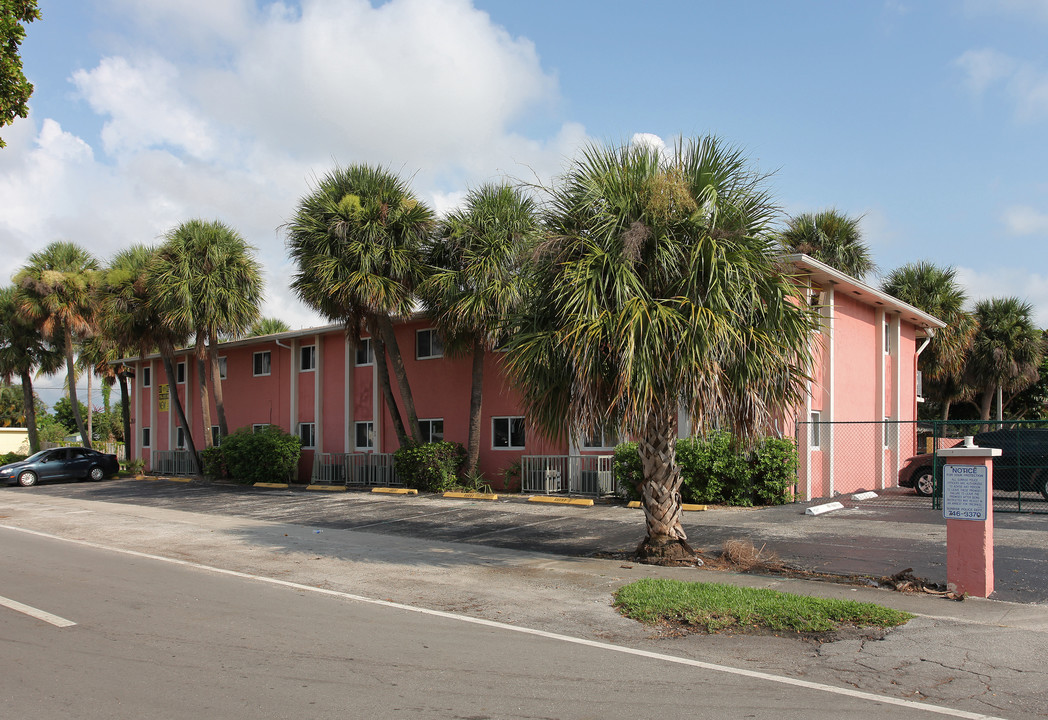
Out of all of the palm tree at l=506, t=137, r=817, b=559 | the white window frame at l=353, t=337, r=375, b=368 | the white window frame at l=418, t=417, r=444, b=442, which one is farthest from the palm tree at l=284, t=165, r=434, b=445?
the palm tree at l=506, t=137, r=817, b=559

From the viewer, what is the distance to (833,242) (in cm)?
2698

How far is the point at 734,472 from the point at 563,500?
166 inches

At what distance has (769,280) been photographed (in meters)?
10.4

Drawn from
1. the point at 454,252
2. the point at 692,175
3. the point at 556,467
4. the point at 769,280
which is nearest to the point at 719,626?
the point at 769,280

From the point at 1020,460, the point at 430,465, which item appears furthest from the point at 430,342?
the point at 1020,460

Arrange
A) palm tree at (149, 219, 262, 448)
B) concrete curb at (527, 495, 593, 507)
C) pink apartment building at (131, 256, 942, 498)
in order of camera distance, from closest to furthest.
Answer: concrete curb at (527, 495, 593, 507) → pink apartment building at (131, 256, 942, 498) → palm tree at (149, 219, 262, 448)

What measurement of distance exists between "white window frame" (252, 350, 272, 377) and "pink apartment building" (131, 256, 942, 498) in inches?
1.7

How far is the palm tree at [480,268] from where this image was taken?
19266 mm

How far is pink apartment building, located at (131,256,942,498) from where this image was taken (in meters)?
19.2

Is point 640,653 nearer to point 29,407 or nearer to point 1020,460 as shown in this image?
point 1020,460

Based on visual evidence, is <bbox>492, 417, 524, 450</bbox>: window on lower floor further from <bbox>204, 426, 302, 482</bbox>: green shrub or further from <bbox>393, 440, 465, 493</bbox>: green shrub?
<bbox>204, 426, 302, 482</bbox>: green shrub

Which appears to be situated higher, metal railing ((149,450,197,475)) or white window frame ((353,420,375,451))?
white window frame ((353,420,375,451))

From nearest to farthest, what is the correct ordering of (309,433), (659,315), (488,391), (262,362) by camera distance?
1. (659,315)
2. (488,391)
3. (309,433)
4. (262,362)

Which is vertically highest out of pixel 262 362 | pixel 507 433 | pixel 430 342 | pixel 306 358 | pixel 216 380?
pixel 430 342
